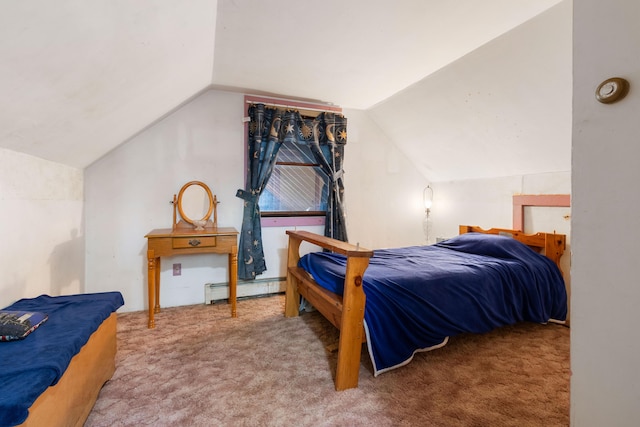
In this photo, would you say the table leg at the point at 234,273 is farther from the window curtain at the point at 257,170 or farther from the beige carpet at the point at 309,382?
the window curtain at the point at 257,170

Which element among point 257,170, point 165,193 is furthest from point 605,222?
point 165,193

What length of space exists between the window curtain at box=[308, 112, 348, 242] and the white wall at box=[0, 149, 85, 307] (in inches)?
86.2

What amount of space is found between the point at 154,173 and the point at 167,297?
1.21 metres

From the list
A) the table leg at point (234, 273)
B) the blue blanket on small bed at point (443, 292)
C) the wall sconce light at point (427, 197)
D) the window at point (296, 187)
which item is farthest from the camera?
the wall sconce light at point (427, 197)

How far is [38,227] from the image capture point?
5.53 ft

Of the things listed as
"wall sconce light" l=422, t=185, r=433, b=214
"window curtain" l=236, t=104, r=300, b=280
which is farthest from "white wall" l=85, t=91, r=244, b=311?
"wall sconce light" l=422, t=185, r=433, b=214

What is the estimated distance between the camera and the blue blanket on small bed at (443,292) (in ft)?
5.51

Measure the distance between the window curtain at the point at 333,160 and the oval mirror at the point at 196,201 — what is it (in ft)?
4.06

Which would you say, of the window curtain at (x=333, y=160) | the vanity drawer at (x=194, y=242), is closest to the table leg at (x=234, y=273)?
the vanity drawer at (x=194, y=242)

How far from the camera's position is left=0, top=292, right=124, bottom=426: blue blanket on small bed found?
0.77m

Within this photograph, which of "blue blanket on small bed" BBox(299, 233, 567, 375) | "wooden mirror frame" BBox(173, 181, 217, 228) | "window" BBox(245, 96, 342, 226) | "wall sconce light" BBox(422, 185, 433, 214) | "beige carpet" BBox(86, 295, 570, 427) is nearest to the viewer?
"beige carpet" BBox(86, 295, 570, 427)

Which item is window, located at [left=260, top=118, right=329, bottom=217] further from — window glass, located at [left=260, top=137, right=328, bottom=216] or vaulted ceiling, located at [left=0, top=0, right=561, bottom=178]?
vaulted ceiling, located at [left=0, top=0, right=561, bottom=178]

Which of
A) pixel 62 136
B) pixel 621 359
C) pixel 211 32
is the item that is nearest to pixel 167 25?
pixel 211 32

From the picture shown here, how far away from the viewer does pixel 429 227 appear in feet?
12.7
